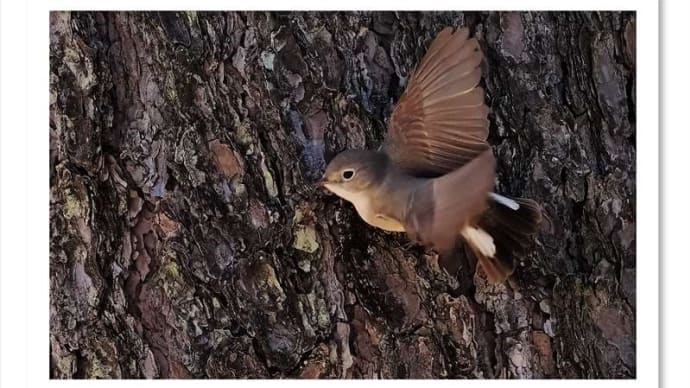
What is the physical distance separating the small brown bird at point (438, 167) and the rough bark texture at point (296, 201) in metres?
0.04

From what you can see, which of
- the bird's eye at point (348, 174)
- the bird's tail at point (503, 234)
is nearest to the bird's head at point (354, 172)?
the bird's eye at point (348, 174)

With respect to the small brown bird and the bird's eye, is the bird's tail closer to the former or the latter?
the small brown bird

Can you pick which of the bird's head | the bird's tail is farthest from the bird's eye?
the bird's tail

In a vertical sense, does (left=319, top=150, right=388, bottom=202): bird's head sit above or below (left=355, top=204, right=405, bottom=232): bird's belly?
above

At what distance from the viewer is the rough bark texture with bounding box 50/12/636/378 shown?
0.99 metres

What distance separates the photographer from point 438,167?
3.06ft

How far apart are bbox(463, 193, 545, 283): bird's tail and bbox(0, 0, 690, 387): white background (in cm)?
14
